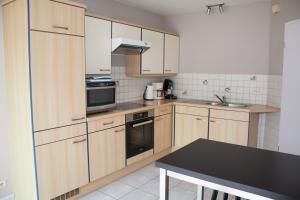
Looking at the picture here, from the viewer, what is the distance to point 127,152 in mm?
3123

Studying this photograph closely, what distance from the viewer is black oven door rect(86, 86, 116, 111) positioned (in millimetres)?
2646

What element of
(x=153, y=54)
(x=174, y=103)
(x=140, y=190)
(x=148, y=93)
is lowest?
(x=140, y=190)

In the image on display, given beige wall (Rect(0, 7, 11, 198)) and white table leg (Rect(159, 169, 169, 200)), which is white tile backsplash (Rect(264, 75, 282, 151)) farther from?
beige wall (Rect(0, 7, 11, 198))

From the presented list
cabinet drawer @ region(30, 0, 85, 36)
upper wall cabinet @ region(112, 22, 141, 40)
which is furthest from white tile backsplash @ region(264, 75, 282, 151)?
cabinet drawer @ region(30, 0, 85, 36)

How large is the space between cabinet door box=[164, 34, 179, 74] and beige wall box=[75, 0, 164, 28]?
421mm

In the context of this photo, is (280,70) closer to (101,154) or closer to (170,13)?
(170,13)

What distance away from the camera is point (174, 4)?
3.62m

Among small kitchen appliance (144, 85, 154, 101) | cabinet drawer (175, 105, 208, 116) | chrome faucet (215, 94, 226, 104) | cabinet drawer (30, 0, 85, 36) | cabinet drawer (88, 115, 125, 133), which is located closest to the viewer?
cabinet drawer (30, 0, 85, 36)

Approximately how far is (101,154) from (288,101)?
212 centimetres

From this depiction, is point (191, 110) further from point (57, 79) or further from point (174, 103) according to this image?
point (57, 79)

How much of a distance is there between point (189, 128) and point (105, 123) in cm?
157

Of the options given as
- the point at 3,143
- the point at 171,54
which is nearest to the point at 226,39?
the point at 171,54

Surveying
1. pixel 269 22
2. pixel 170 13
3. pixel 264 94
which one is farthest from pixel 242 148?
pixel 170 13

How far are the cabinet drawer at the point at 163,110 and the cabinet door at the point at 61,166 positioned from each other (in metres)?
1.33
